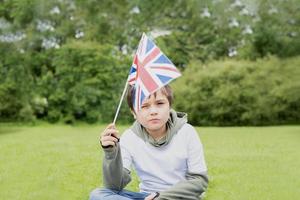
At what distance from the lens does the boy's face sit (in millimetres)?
2340

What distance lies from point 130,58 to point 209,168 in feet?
31.2

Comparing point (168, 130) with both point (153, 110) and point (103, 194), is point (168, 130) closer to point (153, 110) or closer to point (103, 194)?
point (153, 110)

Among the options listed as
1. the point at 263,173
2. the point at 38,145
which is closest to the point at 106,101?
the point at 38,145

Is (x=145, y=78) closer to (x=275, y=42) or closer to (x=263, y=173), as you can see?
(x=263, y=173)

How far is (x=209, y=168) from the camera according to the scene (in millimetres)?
6133

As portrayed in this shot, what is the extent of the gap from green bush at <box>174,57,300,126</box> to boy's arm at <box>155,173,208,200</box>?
11.6 meters

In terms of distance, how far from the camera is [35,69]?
50.6 feet

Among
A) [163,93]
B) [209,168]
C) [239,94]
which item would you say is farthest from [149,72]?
[239,94]

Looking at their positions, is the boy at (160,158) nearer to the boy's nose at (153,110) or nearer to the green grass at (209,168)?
the boy's nose at (153,110)

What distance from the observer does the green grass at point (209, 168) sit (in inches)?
188

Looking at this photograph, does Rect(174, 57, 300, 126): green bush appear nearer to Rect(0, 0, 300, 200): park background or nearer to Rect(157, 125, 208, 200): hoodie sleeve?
Rect(0, 0, 300, 200): park background

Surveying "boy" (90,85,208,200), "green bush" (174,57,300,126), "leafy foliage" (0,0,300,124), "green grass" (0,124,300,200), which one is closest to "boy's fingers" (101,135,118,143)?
"boy" (90,85,208,200)

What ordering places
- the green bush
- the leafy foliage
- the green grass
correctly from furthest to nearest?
the leafy foliage < the green bush < the green grass

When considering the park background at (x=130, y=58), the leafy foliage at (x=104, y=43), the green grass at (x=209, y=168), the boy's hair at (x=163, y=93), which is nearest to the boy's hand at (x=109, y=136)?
the boy's hair at (x=163, y=93)
